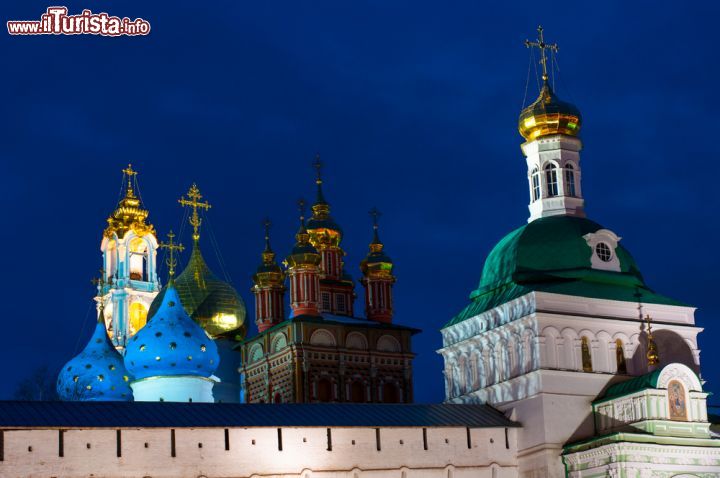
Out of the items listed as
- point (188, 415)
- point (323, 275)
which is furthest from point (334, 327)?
point (188, 415)

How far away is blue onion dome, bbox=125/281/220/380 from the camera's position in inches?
1209

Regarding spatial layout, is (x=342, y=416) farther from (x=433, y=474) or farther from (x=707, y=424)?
(x=707, y=424)

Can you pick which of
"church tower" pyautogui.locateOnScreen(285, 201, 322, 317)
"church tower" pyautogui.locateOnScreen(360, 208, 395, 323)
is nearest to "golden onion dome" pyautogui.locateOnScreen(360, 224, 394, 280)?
"church tower" pyautogui.locateOnScreen(360, 208, 395, 323)

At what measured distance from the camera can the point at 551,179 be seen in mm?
29719

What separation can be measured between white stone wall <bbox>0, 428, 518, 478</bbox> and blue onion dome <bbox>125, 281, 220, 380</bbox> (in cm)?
707

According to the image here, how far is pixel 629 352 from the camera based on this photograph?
88.6ft

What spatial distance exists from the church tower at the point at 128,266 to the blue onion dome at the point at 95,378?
948 cm

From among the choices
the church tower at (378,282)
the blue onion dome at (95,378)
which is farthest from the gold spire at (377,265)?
the blue onion dome at (95,378)

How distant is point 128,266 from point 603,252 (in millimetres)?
19336

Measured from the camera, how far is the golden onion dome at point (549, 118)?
29844mm

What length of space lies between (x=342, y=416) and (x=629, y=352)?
18.9 ft

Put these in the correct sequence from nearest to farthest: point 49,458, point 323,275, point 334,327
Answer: point 49,458
point 334,327
point 323,275

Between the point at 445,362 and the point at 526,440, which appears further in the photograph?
the point at 445,362

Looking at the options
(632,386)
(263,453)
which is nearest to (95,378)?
(263,453)
